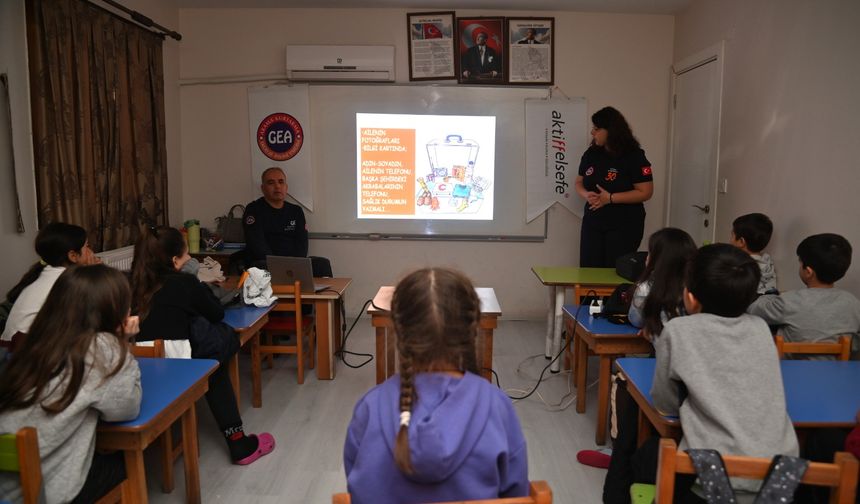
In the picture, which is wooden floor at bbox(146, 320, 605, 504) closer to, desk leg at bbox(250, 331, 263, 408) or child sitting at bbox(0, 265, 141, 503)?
desk leg at bbox(250, 331, 263, 408)

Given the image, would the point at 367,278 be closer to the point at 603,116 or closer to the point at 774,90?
the point at 603,116

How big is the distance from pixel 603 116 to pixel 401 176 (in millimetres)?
1816

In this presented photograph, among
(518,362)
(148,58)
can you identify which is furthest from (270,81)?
(518,362)

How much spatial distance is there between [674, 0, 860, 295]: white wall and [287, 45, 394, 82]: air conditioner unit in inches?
101

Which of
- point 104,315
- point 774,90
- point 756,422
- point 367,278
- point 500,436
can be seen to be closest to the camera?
point 500,436

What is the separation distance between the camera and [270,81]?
5.04m

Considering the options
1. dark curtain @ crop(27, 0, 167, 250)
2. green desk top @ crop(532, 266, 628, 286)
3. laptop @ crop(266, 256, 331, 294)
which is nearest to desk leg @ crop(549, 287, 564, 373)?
green desk top @ crop(532, 266, 628, 286)

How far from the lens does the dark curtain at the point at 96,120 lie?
10.9ft

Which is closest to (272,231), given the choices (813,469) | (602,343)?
(602,343)

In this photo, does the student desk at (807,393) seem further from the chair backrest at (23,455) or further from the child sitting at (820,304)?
the chair backrest at (23,455)

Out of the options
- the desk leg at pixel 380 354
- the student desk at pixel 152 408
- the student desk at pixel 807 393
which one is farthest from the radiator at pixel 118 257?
the student desk at pixel 807 393

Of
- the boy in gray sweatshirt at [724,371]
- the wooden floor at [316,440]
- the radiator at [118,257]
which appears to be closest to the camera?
the boy in gray sweatshirt at [724,371]

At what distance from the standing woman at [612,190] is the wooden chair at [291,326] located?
2140 mm

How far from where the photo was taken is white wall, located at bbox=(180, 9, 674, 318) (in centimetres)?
497
